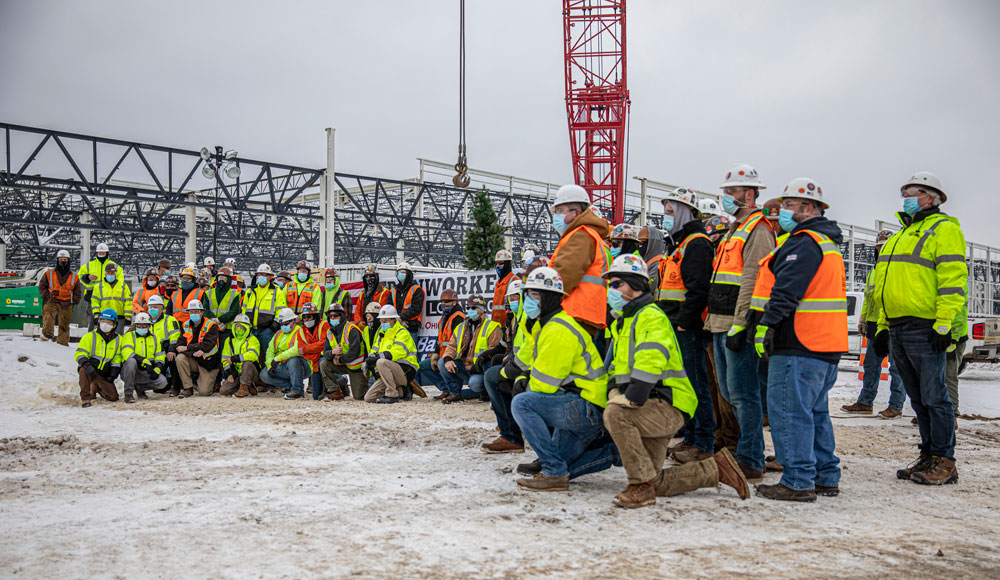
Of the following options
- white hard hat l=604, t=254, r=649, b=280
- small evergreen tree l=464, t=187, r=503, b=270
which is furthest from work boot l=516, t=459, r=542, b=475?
small evergreen tree l=464, t=187, r=503, b=270

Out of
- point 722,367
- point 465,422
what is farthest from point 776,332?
point 465,422

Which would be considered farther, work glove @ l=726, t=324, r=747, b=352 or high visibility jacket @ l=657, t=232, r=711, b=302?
high visibility jacket @ l=657, t=232, r=711, b=302

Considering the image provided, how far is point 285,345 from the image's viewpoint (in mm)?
12516

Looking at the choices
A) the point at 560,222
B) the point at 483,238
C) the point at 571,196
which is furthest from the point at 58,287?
the point at 571,196

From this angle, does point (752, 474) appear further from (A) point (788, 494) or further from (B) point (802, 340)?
(B) point (802, 340)

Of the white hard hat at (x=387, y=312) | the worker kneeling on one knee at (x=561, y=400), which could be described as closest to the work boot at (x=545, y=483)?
the worker kneeling on one knee at (x=561, y=400)

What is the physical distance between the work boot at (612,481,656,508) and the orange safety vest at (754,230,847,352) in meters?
1.36

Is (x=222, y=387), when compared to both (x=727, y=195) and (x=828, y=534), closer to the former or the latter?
(x=727, y=195)

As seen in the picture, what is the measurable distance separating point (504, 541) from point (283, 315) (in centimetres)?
930

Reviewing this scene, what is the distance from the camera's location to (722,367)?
593cm

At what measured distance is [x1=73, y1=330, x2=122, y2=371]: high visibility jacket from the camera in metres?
11.5

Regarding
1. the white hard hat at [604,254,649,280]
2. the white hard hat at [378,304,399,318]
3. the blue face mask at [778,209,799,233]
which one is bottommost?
the white hard hat at [378,304,399,318]

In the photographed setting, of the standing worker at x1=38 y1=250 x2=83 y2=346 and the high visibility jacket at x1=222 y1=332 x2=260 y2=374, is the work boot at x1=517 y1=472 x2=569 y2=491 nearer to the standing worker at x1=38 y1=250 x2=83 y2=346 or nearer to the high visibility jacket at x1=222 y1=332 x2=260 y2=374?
the high visibility jacket at x1=222 y1=332 x2=260 y2=374

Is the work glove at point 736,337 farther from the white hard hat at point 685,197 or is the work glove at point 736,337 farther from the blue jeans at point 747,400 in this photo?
the white hard hat at point 685,197
